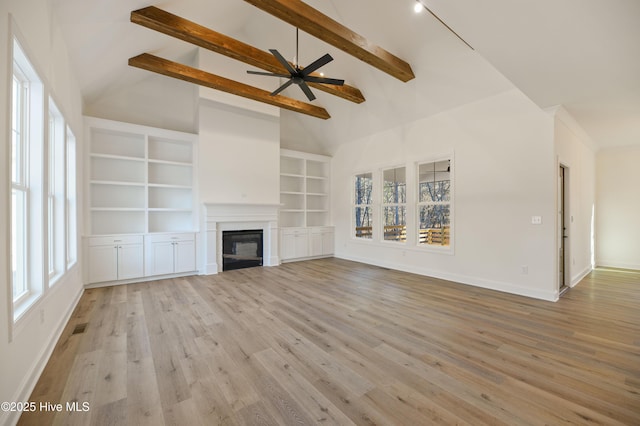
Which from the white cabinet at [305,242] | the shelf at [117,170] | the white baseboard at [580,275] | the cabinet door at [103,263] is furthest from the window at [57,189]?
the white baseboard at [580,275]

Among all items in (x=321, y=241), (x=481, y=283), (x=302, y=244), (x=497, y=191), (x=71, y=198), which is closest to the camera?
(x=71, y=198)

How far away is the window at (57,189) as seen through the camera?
9.87ft

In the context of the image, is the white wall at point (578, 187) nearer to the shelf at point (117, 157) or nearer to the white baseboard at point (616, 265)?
the white baseboard at point (616, 265)

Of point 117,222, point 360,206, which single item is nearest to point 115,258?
point 117,222

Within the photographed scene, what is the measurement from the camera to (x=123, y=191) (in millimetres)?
5195

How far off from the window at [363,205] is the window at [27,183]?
573 cm

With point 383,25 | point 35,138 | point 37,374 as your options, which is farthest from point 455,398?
point 383,25

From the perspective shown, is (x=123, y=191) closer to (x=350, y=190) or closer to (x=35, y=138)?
(x=35, y=138)

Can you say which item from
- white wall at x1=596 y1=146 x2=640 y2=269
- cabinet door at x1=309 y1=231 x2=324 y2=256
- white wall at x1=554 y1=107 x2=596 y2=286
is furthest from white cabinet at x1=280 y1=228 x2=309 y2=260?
white wall at x1=596 y1=146 x2=640 y2=269

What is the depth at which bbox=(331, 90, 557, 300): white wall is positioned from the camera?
3.89 meters

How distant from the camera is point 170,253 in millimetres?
5215

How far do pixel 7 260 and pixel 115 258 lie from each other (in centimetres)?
357

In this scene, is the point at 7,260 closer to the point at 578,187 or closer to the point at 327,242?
the point at 327,242

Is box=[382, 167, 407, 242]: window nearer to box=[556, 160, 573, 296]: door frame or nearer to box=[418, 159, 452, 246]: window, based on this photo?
box=[418, 159, 452, 246]: window
